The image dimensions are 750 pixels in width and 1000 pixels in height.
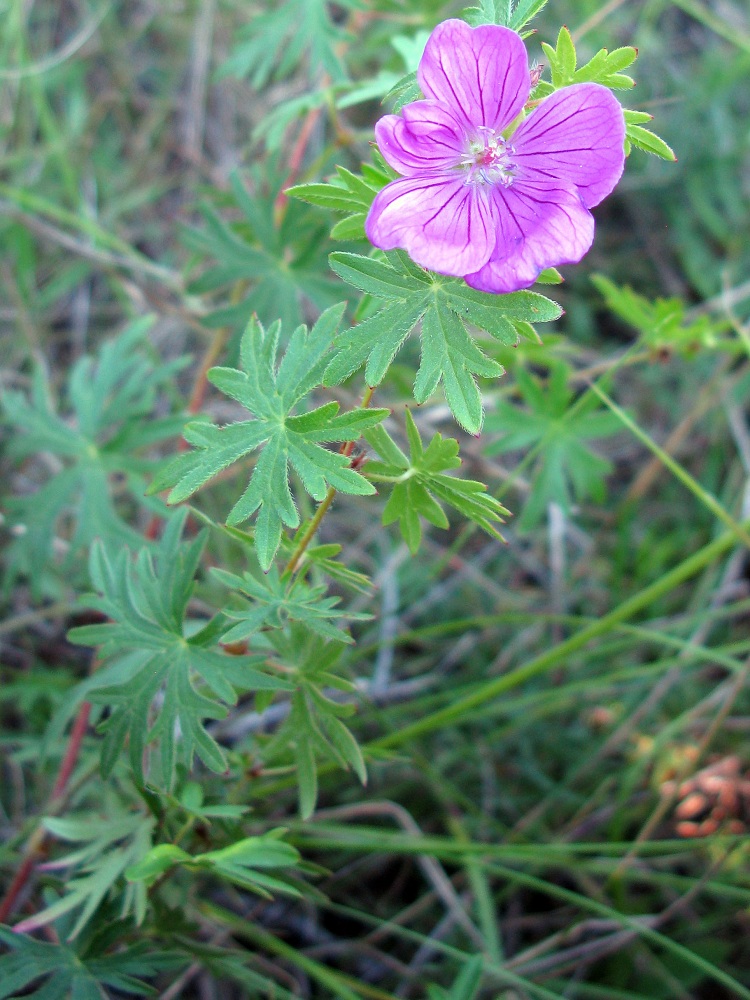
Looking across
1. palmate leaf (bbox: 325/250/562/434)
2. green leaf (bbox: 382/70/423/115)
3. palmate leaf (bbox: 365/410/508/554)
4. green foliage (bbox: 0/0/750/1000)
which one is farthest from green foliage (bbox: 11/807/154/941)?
green leaf (bbox: 382/70/423/115)

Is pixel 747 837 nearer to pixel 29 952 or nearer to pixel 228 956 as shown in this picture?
pixel 228 956

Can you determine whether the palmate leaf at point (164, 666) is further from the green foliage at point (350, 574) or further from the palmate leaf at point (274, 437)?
the palmate leaf at point (274, 437)

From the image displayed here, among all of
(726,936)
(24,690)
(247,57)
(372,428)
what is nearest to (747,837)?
(726,936)

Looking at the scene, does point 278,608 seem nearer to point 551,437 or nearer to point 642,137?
point 642,137

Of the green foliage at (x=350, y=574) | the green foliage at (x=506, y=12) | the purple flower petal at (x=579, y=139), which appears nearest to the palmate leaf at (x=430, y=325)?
the green foliage at (x=350, y=574)

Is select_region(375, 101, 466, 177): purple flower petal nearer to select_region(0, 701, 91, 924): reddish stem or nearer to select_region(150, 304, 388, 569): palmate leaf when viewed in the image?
select_region(150, 304, 388, 569): palmate leaf

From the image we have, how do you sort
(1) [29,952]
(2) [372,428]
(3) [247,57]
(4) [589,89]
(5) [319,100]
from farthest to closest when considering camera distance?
(3) [247,57], (5) [319,100], (1) [29,952], (2) [372,428], (4) [589,89]
